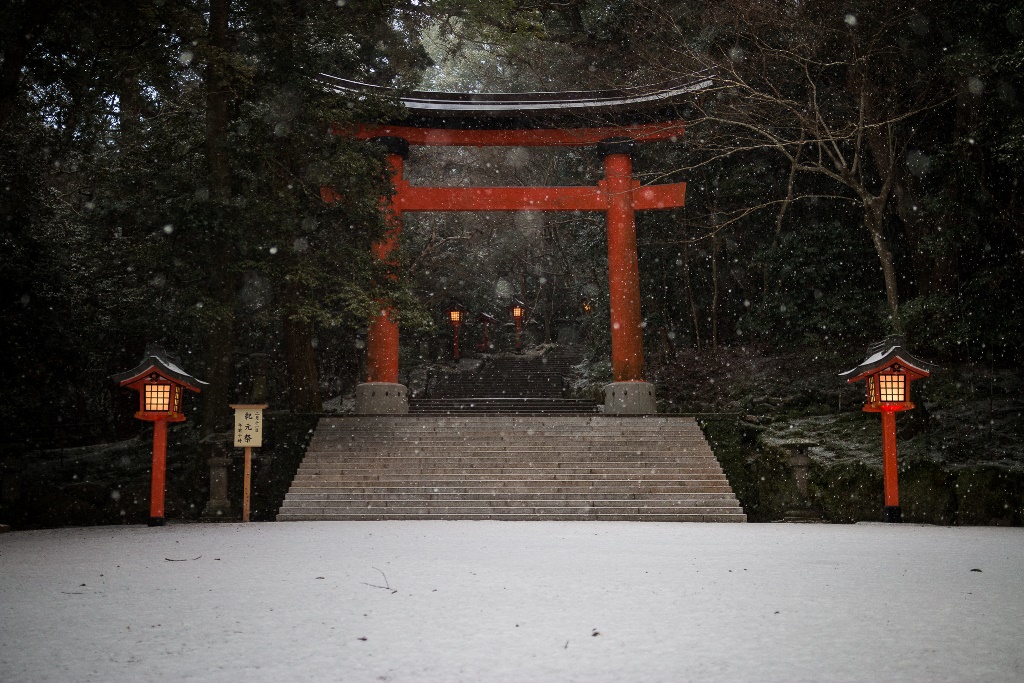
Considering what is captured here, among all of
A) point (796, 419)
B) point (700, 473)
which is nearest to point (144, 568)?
point (700, 473)

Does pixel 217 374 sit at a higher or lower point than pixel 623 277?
lower

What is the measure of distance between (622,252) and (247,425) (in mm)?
7898

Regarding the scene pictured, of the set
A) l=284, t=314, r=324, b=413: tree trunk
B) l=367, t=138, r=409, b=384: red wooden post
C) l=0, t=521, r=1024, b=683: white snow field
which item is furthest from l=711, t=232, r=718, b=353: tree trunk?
l=0, t=521, r=1024, b=683: white snow field

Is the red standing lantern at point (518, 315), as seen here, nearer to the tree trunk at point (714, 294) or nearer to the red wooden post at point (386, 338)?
Result: the tree trunk at point (714, 294)

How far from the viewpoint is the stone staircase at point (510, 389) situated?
62.7ft

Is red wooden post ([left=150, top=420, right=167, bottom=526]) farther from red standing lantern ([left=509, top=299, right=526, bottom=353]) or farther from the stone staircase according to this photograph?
red standing lantern ([left=509, top=299, right=526, bottom=353])

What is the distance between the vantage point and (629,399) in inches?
639

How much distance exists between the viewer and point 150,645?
13.0ft

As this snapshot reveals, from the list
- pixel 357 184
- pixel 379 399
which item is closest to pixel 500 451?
pixel 379 399

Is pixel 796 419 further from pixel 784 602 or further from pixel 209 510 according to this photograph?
pixel 784 602

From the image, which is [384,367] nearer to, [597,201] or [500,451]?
[500,451]

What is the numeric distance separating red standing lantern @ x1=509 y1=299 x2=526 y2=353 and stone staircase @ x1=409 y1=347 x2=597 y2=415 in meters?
0.93

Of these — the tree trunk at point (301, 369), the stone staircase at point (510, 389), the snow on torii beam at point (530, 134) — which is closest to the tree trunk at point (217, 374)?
the tree trunk at point (301, 369)

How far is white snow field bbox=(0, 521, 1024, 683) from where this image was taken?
3.57 meters
